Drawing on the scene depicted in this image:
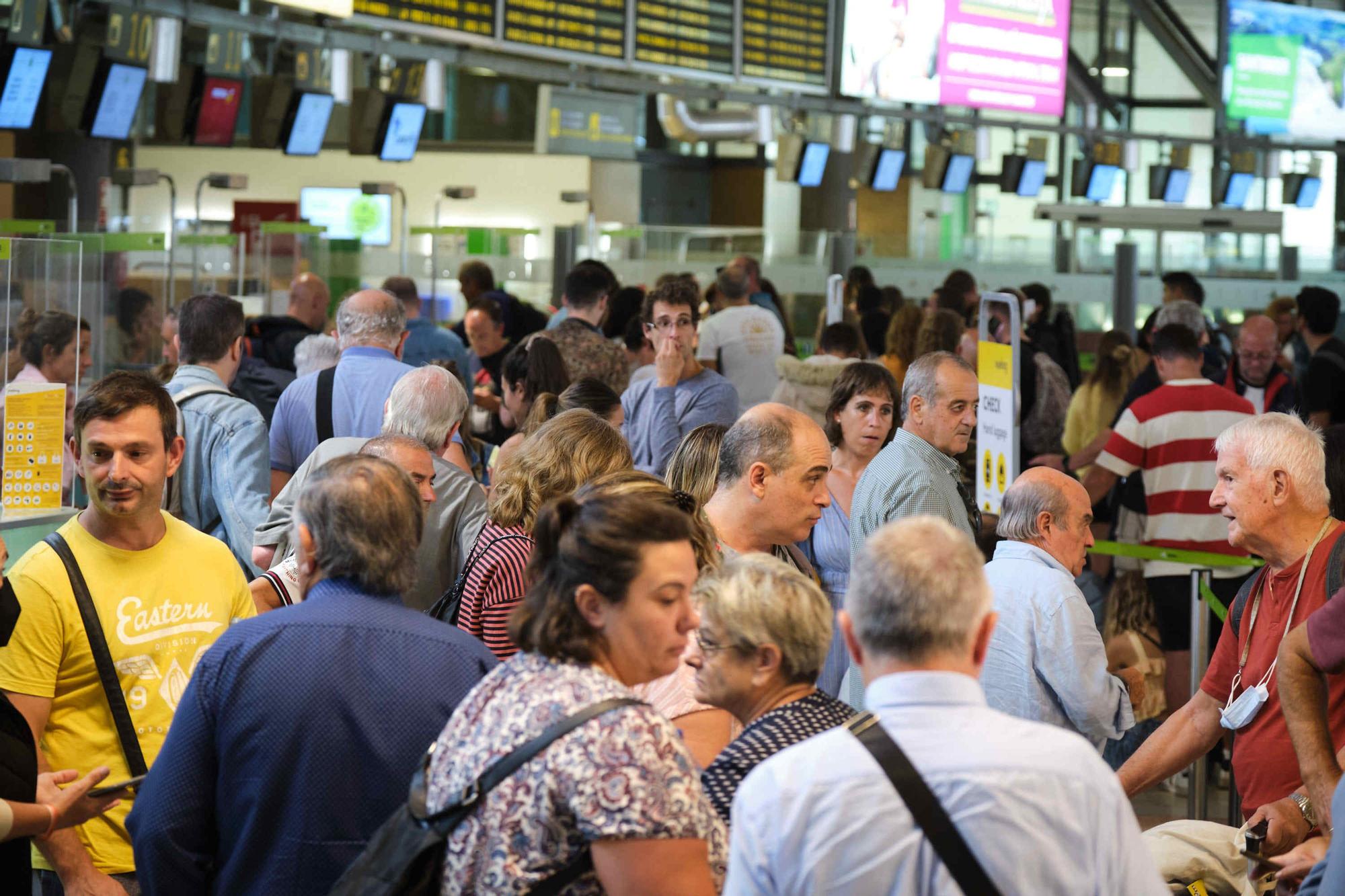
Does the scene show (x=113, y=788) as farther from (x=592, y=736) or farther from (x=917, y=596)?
(x=917, y=596)

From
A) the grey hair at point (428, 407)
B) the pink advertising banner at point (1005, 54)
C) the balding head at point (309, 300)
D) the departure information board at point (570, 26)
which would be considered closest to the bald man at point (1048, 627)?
the grey hair at point (428, 407)

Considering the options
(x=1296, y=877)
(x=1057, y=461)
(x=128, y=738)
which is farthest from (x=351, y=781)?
(x=1057, y=461)

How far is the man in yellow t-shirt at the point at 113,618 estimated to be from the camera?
110 inches

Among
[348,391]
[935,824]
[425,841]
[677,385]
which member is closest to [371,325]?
[348,391]

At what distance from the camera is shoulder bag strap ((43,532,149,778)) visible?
284 centimetres

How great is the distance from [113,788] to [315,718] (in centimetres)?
54

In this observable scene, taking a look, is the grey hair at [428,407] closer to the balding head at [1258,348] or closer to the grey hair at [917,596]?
the grey hair at [917,596]

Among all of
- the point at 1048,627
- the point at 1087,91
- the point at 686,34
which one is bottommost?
the point at 1048,627

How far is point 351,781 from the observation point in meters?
2.33

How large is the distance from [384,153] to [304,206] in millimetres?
12198

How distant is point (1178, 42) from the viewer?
2227 centimetres

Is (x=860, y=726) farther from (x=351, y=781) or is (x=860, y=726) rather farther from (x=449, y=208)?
(x=449, y=208)

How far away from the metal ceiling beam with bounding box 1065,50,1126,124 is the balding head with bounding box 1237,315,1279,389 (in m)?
14.8

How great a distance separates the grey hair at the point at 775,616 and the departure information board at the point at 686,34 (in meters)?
8.76
